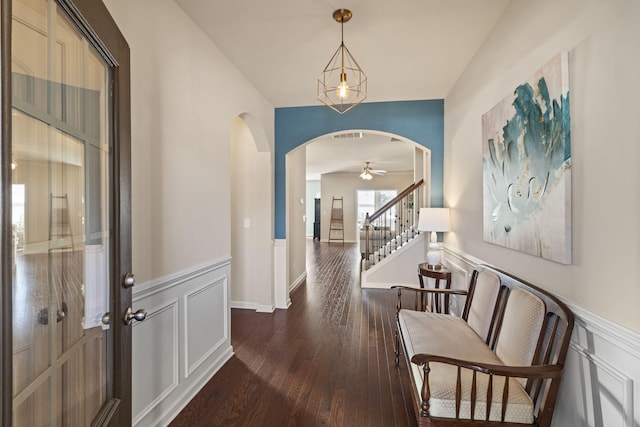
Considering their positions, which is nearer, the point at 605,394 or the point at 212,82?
the point at 605,394

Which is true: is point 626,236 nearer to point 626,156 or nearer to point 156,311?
point 626,156

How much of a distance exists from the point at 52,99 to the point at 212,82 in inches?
72.5

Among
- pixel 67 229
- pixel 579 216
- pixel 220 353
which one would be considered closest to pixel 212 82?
pixel 67 229

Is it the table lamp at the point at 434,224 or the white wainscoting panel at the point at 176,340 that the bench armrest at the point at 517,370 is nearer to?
the white wainscoting panel at the point at 176,340

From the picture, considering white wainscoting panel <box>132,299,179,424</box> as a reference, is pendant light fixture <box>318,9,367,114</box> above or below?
above

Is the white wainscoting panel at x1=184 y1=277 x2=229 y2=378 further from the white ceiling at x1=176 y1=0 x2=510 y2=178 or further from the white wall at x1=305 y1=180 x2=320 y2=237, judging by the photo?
the white wall at x1=305 y1=180 x2=320 y2=237

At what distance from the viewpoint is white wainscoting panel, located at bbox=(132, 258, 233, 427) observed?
66.6 inches

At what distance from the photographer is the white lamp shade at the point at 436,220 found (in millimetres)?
3379

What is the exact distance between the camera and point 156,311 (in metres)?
1.79

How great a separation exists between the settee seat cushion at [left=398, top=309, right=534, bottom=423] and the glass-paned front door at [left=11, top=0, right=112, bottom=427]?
1.41 m

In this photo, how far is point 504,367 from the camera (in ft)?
4.48

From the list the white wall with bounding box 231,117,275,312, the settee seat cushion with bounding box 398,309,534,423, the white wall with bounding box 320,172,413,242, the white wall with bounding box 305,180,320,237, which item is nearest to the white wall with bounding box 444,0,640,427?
the settee seat cushion with bounding box 398,309,534,423

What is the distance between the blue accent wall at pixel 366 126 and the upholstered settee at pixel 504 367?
7.63 ft

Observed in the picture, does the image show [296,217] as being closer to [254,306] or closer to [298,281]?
[298,281]
